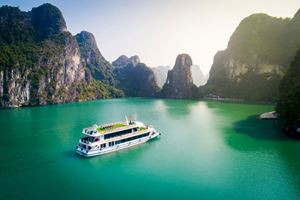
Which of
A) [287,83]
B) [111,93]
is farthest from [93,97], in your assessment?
[287,83]

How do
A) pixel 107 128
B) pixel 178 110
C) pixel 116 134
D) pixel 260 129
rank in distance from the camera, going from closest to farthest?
pixel 116 134 < pixel 107 128 < pixel 260 129 < pixel 178 110

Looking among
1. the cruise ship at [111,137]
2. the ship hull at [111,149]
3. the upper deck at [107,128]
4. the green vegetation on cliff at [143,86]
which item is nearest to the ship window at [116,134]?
the cruise ship at [111,137]

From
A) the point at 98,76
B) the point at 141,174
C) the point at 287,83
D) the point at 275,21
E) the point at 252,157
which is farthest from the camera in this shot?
the point at 98,76

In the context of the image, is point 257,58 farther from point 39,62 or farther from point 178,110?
point 39,62

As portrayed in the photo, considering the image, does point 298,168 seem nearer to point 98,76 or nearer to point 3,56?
point 3,56

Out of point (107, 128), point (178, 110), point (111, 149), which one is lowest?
point (111, 149)

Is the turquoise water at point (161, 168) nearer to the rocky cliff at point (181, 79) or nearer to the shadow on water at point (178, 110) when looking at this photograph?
the shadow on water at point (178, 110)

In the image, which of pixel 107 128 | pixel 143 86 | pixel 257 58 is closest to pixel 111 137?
pixel 107 128
